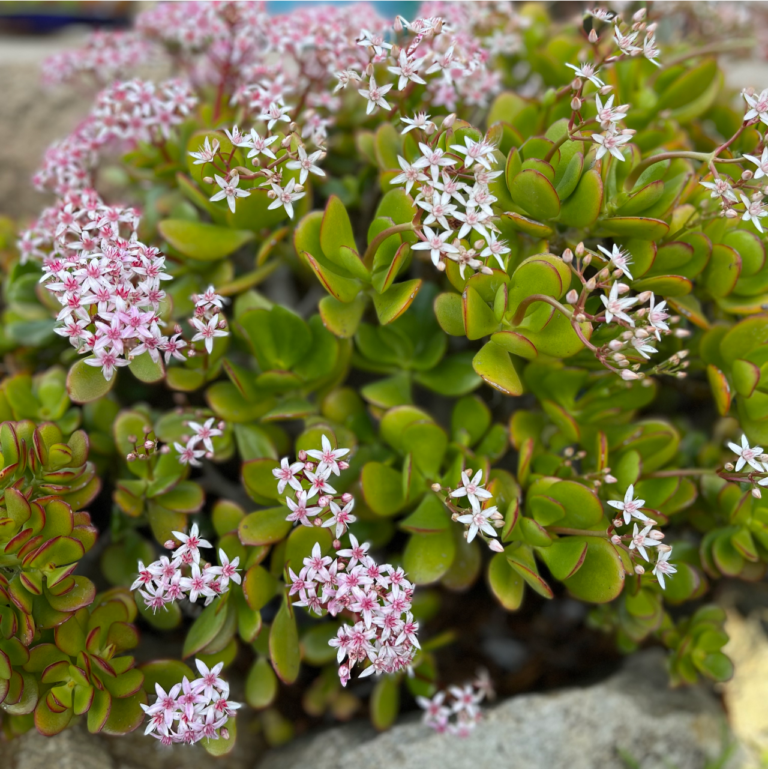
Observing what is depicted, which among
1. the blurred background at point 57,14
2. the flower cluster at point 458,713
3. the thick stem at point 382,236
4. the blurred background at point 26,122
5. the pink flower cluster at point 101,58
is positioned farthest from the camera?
the blurred background at point 57,14

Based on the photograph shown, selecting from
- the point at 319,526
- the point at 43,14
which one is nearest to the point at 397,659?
the point at 319,526

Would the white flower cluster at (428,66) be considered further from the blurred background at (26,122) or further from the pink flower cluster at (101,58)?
the blurred background at (26,122)

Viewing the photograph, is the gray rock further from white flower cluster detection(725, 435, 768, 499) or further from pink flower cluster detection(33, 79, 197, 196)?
pink flower cluster detection(33, 79, 197, 196)

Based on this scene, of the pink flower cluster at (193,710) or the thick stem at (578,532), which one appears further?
the thick stem at (578,532)

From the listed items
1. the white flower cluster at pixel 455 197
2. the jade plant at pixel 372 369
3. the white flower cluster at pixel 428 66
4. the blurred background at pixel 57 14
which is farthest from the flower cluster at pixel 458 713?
the blurred background at pixel 57 14

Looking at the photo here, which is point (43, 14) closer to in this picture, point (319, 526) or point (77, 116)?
point (77, 116)

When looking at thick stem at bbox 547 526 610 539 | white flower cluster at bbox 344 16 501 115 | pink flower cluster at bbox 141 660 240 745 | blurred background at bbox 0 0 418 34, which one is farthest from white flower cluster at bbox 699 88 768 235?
blurred background at bbox 0 0 418 34

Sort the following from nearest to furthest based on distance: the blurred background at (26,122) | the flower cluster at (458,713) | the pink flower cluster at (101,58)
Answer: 1. the flower cluster at (458,713)
2. the pink flower cluster at (101,58)
3. the blurred background at (26,122)

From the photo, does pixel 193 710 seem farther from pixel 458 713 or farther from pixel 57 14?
pixel 57 14
